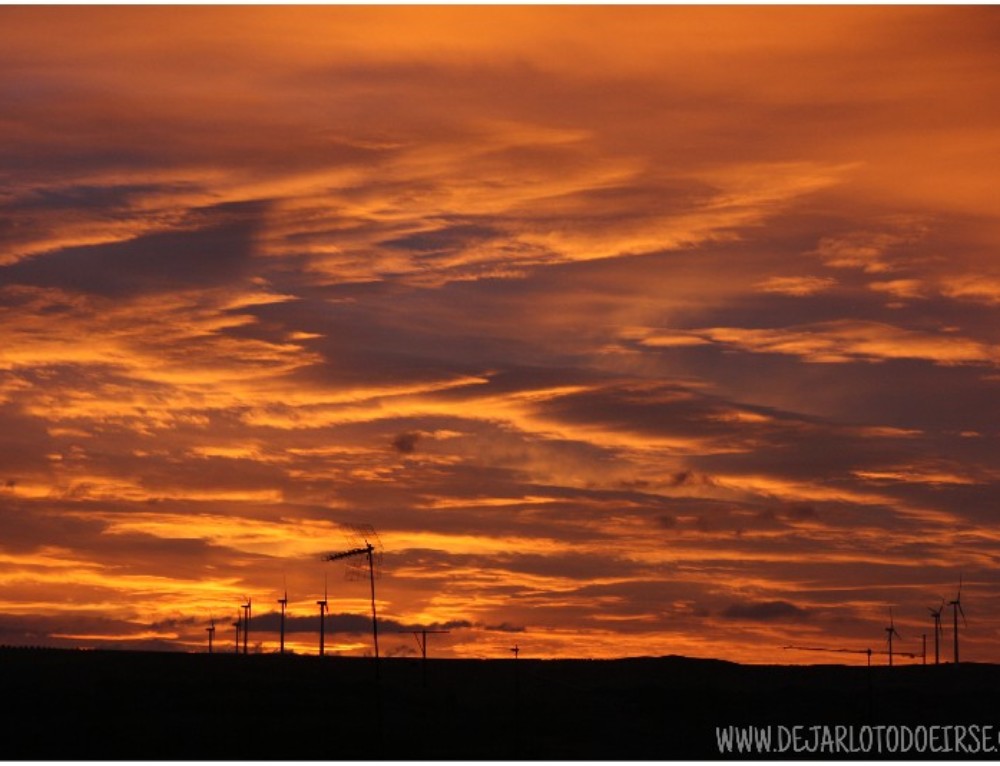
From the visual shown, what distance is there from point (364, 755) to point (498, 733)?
90.8 feet

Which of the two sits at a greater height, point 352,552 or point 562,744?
point 352,552

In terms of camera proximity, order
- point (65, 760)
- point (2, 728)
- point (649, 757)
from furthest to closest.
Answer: point (649, 757), point (2, 728), point (65, 760)

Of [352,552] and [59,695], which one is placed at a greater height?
[352,552]

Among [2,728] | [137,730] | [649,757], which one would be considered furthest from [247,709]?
[649,757]

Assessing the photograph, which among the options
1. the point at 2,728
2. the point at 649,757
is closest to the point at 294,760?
the point at 2,728

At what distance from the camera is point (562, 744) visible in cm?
19112

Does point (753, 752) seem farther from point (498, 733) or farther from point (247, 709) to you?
point (247, 709)

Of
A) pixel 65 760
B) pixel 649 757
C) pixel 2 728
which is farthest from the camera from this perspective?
pixel 649 757

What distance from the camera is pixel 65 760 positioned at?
16275cm

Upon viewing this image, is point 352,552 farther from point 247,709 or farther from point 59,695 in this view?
point 59,695

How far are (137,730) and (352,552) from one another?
32763 millimetres

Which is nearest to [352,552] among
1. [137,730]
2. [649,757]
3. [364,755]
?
[364,755]

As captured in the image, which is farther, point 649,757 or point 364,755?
point 649,757

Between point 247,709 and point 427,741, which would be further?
point 247,709
